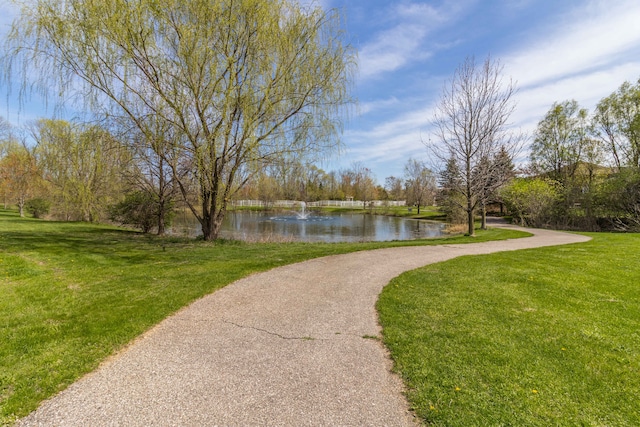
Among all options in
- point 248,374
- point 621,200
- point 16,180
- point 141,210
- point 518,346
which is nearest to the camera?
point 248,374

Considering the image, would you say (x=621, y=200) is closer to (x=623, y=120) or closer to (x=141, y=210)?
(x=623, y=120)

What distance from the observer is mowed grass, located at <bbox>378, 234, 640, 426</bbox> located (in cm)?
262

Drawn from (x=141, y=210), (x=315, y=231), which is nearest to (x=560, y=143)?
(x=315, y=231)

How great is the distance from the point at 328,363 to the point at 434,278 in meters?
4.27

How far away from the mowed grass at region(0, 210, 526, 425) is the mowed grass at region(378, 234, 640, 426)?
10.9ft

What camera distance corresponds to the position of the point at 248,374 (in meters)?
3.09

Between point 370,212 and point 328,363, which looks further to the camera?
point 370,212

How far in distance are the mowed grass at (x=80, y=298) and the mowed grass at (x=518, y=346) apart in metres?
3.31

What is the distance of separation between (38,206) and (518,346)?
34335mm

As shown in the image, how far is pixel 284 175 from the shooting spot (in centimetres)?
1071

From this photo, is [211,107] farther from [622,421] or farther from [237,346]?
[622,421]

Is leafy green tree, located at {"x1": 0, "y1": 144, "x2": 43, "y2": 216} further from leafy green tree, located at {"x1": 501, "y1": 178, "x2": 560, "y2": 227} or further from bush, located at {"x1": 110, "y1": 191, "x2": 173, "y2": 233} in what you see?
leafy green tree, located at {"x1": 501, "y1": 178, "x2": 560, "y2": 227}

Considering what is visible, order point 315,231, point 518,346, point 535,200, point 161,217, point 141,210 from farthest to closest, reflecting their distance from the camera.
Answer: point 315,231, point 535,200, point 141,210, point 161,217, point 518,346

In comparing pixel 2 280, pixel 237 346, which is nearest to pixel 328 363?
pixel 237 346
